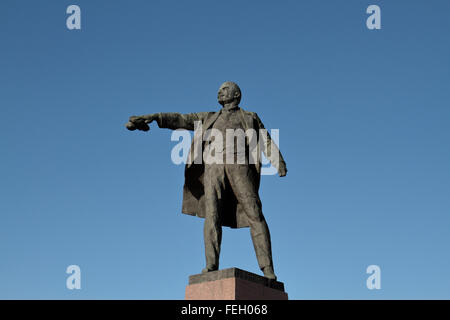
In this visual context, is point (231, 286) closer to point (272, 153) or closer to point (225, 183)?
point (225, 183)

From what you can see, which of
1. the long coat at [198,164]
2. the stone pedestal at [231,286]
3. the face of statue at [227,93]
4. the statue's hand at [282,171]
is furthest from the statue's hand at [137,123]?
the stone pedestal at [231,286]

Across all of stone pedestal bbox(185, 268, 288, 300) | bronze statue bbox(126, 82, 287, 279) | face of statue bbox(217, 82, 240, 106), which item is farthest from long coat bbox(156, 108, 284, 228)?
stone pedestal bbox(185, 268, 288, 300)

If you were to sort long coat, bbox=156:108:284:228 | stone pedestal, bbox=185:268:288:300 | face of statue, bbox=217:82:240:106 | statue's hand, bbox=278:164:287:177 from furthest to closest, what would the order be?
face of statue, bbox=217:82:240:106 → statue's hand, bbox=278:164:287:177 → long coat, bbox=156:108:284:228 → stone pedestal, bbox=185:268:288:300

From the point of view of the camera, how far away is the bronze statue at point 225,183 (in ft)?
36.1

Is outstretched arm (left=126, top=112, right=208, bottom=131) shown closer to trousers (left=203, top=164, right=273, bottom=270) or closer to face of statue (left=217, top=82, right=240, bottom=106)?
face of statue (left=217, top=82, right=240, bottom=106)

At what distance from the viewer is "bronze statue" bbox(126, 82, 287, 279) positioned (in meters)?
11.0

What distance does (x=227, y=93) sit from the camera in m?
12.2

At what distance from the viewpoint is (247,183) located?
1142 cm

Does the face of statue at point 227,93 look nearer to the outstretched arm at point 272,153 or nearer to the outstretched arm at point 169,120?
the outstretched arm at point 169,120
